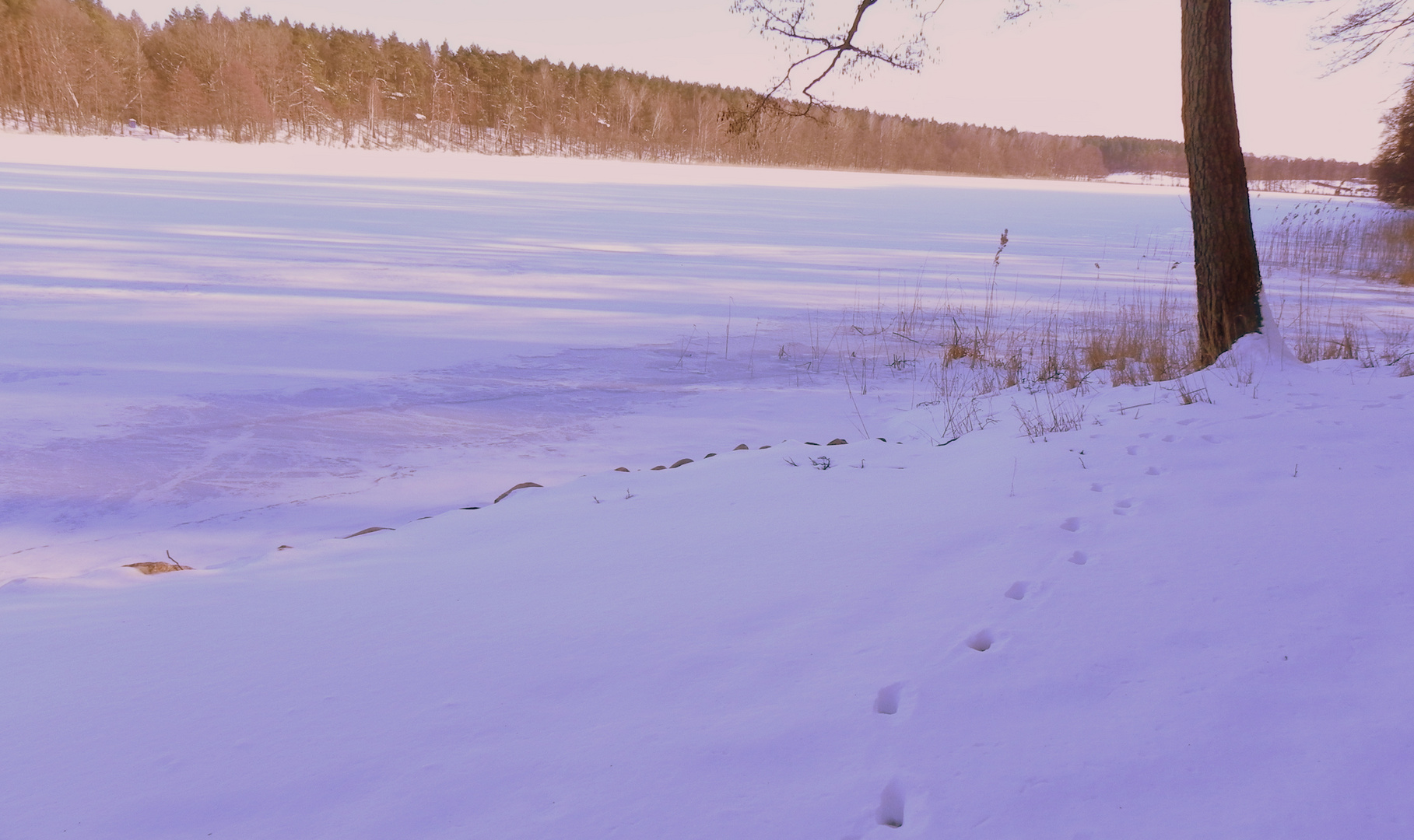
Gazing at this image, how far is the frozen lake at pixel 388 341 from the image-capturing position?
4.33 m

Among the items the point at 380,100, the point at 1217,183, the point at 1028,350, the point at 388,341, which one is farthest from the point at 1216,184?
the point at 380,100

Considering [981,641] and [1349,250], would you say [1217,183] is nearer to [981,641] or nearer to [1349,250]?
[981,641]

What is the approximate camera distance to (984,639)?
2.03 metres

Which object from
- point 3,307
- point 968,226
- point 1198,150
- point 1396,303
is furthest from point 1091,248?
point 3,307

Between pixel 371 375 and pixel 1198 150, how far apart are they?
5.59m

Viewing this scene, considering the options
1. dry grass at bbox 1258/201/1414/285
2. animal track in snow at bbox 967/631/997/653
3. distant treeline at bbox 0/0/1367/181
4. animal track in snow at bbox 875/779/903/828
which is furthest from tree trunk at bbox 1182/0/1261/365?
distant treeline at bbox 0/0/1367/181

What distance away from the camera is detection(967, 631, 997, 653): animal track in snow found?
200 centimetres

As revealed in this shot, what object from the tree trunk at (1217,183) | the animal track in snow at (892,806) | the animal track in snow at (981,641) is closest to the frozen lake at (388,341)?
the tree trunk at (1217,183)

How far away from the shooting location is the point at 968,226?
787 inches

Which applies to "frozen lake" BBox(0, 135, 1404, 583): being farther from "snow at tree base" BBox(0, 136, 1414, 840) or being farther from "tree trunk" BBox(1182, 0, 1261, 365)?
"tree trunk" BBox(1182, 0, 1261, 365)

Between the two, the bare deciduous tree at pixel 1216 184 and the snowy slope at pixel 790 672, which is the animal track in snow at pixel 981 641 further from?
the bare deciduous tree at pixel 1216 184

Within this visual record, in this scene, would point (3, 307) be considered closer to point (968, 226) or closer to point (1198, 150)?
point (1198, 150)

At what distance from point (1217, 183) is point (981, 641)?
13.4 feet

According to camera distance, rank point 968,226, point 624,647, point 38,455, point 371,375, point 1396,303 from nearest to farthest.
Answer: point 624,647, point 38,455, point 371,375, point 1396,303, point 968,226
